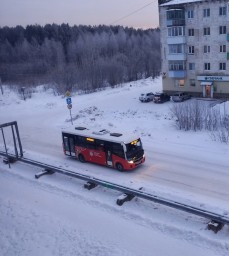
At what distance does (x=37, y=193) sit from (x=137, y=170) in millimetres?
6104

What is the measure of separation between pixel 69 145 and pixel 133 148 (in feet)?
16.2

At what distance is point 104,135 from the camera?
2047 centimetres

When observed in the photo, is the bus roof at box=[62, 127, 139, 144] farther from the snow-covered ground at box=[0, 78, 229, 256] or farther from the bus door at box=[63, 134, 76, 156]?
the snow-covered ground at box=[0, 78, 229, 256]

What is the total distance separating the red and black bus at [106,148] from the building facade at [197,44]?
25320 millimetres

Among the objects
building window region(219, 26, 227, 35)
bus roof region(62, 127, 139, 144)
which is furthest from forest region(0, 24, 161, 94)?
bus roof region(62, 127, 139, 144)

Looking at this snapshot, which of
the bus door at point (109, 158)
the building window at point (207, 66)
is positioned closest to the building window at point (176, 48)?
the building window at point (207, 66)

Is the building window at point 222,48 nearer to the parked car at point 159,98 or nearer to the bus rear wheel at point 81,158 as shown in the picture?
the parked car at point 159,98

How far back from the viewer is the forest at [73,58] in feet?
204

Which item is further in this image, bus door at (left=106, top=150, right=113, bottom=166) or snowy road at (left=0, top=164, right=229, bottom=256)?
bus door at (left=106, top=150, right=113, bottom=166)

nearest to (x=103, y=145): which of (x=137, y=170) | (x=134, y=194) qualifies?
(x=137, y=170)

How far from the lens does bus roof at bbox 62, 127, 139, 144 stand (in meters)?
19.6

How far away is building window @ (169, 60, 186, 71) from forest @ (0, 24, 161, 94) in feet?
62.9

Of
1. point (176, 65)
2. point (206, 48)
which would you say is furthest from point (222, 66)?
point (176, 65)

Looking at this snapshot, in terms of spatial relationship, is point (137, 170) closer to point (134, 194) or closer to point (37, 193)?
point (134, 194)
